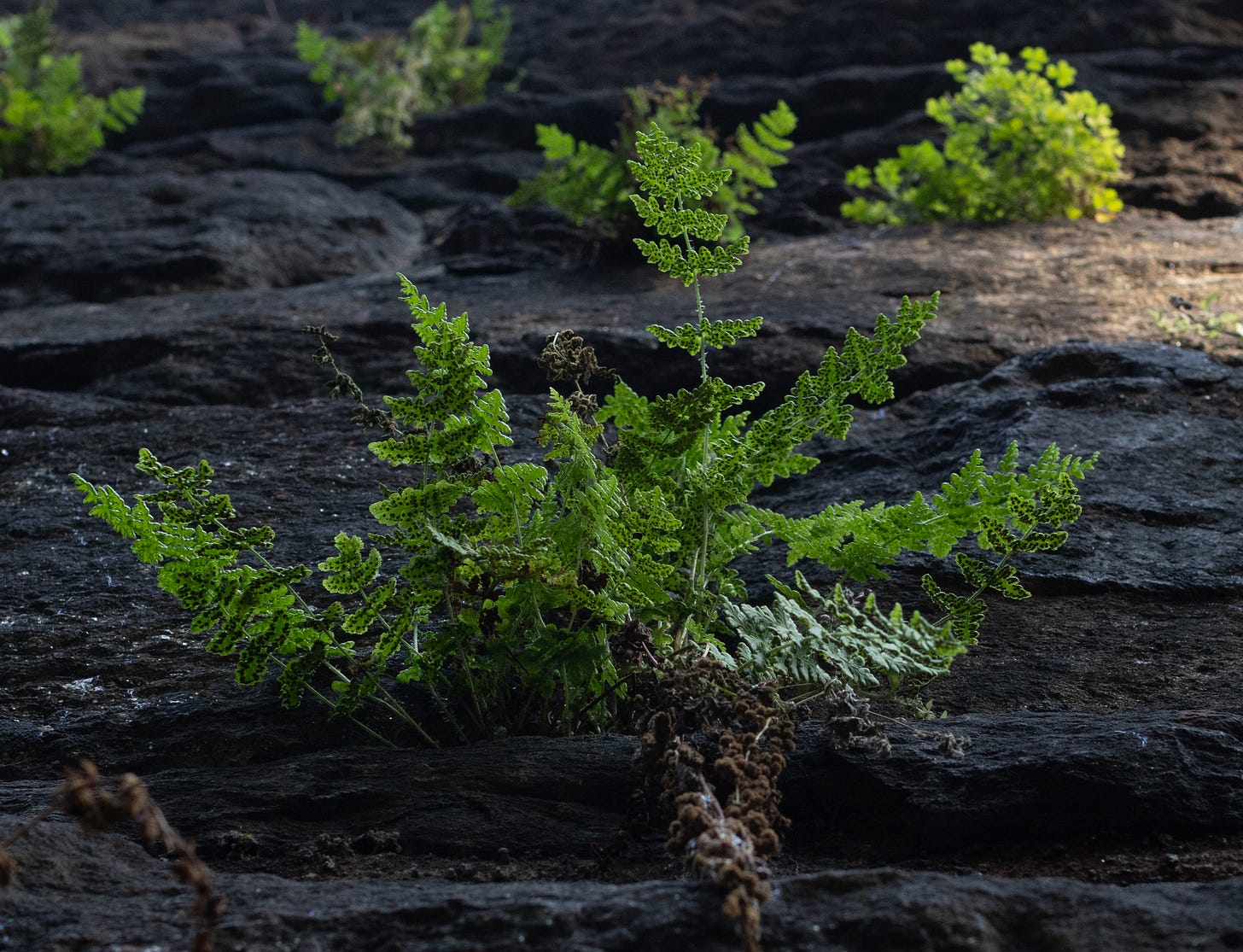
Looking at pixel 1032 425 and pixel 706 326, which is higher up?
pixel 706 326

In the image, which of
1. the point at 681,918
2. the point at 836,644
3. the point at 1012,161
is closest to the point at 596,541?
Answer: the point at 836,644

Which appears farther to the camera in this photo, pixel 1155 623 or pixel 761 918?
pixel 1155 623

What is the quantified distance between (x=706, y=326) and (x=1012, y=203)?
14.9 feet

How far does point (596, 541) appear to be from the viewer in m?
2.34

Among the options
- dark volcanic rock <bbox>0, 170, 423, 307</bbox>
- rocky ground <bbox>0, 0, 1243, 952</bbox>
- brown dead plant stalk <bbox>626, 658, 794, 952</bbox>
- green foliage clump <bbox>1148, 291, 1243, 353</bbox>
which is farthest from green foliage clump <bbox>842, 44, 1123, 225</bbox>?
brown dead plant stalk <bbox>626, 658, 794, 952</bbox>

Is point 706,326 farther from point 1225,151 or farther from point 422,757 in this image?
point 1225,151

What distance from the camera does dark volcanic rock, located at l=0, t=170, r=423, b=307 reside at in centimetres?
666

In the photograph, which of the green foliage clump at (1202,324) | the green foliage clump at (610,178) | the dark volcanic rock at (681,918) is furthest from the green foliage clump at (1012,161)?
the dark volcanic rock at (681,918)

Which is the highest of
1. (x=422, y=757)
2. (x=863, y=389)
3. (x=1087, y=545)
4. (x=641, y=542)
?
(x=863, y=389)

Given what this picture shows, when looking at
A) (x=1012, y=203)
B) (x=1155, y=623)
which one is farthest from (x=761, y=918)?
(x=1012, y=203)

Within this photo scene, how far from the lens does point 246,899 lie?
1.82 meters

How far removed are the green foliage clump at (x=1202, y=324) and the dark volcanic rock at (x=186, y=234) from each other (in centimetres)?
452

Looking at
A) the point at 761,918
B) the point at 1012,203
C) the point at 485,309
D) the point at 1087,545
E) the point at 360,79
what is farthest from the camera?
the point at 360,79

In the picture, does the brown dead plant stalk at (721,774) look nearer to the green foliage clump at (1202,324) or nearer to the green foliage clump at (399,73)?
the green foliage clump at (1202,324)
